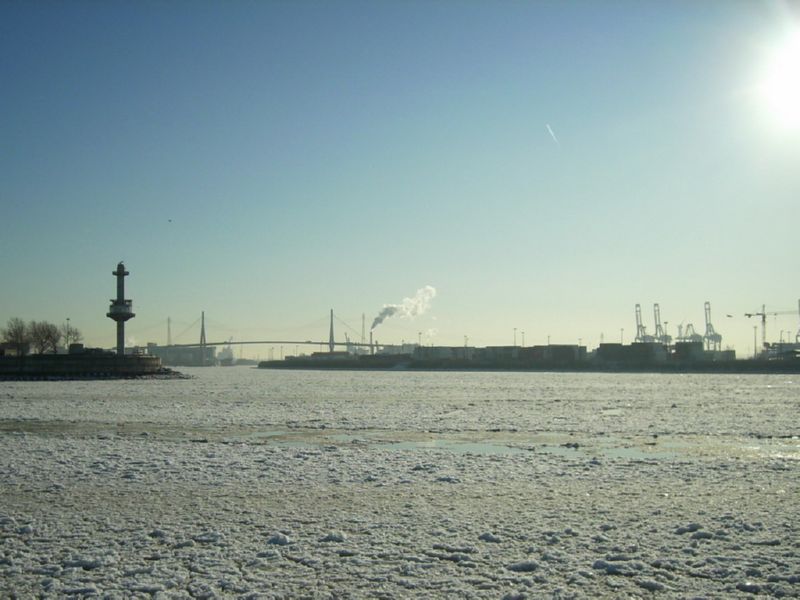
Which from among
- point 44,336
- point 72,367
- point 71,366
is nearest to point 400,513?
point 72,367

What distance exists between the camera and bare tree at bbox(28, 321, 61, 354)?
9525 centimetres

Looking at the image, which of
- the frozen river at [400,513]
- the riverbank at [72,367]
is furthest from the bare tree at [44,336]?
the frozen river at [400,513]

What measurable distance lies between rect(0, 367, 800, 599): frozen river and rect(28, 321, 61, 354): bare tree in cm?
8638

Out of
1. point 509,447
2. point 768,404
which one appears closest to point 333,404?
point 509,447

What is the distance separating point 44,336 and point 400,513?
9875 cm

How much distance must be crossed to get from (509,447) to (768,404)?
58.6ft

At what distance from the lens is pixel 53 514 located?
28.7 ft

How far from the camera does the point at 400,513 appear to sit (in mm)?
8867

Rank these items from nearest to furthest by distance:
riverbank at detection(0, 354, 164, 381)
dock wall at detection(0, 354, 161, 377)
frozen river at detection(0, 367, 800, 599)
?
frozen river at detection(0, 367, 800, 599), riverbank at detection(0, 354, 164, 381), dock wall at detection(0, 354, 161, 377)

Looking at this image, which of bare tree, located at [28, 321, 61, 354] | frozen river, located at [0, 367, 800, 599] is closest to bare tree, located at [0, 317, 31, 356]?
bare tree, located at [28, 321, 61, 354]

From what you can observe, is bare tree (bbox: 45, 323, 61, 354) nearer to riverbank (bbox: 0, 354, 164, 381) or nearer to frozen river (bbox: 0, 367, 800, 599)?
riverbank (bbox: 0, 354, 164, 381)

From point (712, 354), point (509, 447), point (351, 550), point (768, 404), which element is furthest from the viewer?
point (712, 354)

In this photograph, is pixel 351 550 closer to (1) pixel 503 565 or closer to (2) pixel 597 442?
(1) pixel 503 565

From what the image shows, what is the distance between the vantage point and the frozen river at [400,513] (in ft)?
20.8
